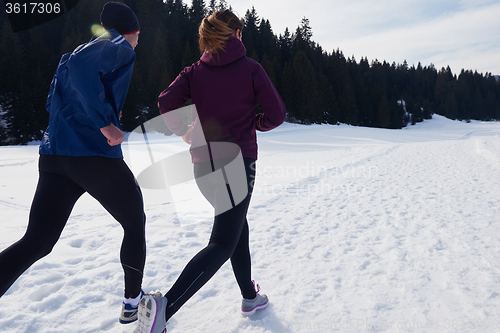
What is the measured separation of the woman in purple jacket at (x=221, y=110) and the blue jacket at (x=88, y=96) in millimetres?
284

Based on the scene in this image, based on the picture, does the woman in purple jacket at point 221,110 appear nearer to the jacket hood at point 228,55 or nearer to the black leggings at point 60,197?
the jacket hood at point 228,55

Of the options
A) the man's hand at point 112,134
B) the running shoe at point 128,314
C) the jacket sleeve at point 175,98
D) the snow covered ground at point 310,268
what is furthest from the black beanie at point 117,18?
the snow covered ground at point 310,268

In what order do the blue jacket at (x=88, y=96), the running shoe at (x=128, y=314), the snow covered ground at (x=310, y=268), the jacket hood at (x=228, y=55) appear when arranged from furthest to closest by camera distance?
the snow covered ground at (x=310, y=268) < the running shoe at (x=128, y=314) < the jacket hood at (x=228, y=55) < the blue jacket at (x=88, y=96)

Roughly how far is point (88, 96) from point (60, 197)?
21.3 inches

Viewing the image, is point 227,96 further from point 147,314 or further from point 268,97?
point 147,314

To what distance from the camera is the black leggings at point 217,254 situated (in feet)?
4.88

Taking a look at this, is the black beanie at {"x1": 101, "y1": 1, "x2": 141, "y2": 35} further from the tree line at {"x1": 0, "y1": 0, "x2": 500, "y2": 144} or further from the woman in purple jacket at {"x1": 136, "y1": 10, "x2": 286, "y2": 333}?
the tree line at {"x1": 0, "y1": 0, "x2": 500, "y2": 144}

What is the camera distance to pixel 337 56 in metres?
54.4

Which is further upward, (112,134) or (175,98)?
(175,98)

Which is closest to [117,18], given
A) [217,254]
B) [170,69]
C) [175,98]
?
[175,98]

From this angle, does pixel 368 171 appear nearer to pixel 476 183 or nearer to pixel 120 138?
pixel 476 183

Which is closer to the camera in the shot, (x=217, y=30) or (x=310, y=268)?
(x=217, y=30)

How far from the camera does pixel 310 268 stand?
2.65 meters

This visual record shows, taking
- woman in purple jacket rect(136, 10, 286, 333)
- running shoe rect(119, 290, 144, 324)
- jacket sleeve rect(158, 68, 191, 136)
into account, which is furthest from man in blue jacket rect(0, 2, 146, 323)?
running shoe rect(119, 290, 144, 324)
